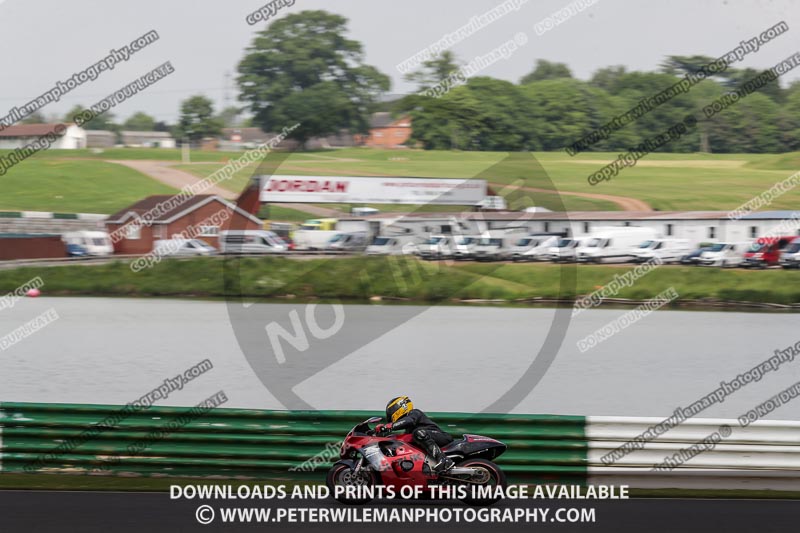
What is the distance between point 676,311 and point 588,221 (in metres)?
12.4

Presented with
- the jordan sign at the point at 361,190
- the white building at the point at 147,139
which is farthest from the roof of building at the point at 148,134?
the jordan sign at the point at 361,190

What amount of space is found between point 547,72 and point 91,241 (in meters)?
50.2

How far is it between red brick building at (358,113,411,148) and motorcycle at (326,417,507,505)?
54480 mm

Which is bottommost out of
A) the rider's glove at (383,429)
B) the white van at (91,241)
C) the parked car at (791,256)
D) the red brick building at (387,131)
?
the rider's glove at (383,429)

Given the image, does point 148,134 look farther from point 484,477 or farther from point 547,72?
point 484,477

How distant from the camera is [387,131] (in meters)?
64.4

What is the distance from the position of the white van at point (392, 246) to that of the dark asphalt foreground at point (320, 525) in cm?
3560

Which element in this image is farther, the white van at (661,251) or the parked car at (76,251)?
the white van at (661,251)

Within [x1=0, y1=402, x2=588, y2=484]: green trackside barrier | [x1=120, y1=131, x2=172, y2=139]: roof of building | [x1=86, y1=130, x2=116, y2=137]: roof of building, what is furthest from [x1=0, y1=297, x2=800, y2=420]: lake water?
[x1=120, y1=131, x2=172, y2=139]: roof of building

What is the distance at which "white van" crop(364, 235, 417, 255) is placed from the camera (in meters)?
44.8

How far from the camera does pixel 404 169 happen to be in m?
58.3

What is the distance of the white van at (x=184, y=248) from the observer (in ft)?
144

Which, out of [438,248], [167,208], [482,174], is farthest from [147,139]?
[438,248]

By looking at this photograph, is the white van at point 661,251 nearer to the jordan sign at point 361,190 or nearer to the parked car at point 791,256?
the parked car at point 791,256
